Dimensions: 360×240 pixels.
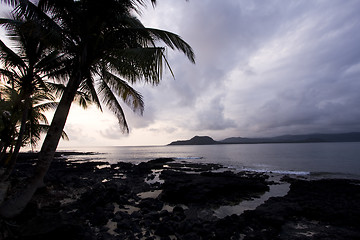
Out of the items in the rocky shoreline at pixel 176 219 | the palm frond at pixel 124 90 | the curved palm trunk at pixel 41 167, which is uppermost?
the palm frond at pixel 124 90

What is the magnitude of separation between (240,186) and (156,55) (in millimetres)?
10633

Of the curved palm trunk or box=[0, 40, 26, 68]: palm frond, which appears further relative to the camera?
box=[0, 40, 26, 68]: palm frond

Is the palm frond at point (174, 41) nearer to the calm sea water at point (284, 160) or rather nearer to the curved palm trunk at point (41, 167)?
the curved palm trunk at point (41, 167)

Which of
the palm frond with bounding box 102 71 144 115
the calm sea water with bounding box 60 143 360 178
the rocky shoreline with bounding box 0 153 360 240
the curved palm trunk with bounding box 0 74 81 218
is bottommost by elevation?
the calm sea water with bounding box 60 143 360 178

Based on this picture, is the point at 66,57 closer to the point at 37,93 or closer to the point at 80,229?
the point at 37,93

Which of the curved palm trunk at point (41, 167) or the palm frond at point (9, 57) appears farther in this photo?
the palm frond at point (9, 57)

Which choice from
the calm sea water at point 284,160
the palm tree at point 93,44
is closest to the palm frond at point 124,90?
the palm tree at point 93,44

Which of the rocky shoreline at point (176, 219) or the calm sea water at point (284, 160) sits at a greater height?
the rocky shoreline at point (176, 219)

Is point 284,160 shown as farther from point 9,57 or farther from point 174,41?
point 9,57

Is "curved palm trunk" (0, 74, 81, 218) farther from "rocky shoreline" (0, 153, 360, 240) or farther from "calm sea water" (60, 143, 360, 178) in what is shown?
"calm sea water" (60, 143, 360, 178)

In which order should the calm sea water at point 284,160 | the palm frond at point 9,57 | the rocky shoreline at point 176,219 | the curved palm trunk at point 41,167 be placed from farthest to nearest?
1. the calm sea water at point 284,160
2. the palm frond at point 9,57
3. the curved palm trunk at point 41,167
4. the rocky shoreline at point 176,219

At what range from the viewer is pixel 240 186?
11695 millimetres

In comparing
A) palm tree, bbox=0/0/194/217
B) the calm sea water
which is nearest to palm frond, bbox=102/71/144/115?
palm tree, bbox=0/0/194/217

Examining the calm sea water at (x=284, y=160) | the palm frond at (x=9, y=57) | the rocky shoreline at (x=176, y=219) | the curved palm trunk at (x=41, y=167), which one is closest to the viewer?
the rocky shoreline at (x=176, y=219)
